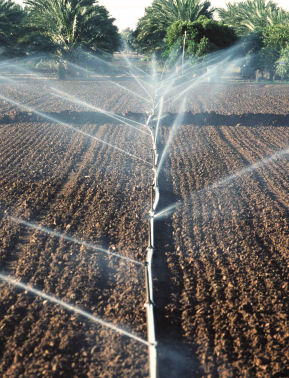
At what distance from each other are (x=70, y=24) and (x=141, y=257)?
26.5 meters

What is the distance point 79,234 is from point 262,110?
41.7 ft

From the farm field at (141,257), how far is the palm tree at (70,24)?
19337 millimetres

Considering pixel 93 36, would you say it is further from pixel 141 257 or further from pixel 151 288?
pixel 151 288

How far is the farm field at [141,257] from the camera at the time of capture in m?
3.75

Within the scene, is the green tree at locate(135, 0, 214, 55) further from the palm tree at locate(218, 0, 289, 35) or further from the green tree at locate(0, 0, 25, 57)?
the green tree at locate(0, 0, 25, 57)

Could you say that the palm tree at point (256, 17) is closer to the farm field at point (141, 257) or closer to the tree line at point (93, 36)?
the tree line at point (93, 36)

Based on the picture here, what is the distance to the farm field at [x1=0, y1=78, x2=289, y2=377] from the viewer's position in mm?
3752

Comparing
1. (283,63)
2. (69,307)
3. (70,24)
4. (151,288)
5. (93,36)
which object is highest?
(70,24)

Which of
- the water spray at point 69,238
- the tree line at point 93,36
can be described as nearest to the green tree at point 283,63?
the tree line at point 93,36

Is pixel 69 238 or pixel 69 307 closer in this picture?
pixel 69 307

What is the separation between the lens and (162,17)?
3425 cm

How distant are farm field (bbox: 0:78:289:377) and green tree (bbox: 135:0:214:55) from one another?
27.0m

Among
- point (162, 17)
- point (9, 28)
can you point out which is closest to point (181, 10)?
point (162, 17)

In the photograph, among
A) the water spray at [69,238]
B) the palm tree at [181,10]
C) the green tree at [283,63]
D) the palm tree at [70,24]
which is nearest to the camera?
the water spray at [69,238]
